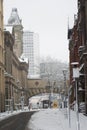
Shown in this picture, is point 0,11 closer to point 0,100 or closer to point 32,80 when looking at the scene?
point 0,100

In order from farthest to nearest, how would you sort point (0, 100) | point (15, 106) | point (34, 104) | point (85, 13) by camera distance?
point (34, 104)
point (15, 106)
point (0, 100)
point (85, 13)

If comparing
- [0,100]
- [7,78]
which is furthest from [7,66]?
[0,100]

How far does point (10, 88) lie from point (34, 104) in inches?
1780

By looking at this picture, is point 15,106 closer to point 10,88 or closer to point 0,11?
point 10,88

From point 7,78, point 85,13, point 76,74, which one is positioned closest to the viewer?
point 76,74

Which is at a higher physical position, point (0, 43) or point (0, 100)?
point (0, 43)

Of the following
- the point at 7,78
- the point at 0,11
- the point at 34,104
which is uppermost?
the point at 0,11

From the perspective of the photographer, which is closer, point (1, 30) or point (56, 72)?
point (1, 30)

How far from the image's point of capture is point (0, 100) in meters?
98.0

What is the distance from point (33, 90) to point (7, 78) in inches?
2913

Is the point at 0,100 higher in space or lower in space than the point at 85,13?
lower

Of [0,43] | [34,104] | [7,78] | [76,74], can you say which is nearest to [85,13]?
[76,74]

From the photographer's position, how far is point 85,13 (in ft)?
181

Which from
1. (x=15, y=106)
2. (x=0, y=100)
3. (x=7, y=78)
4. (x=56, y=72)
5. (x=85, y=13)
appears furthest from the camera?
(x=56, y=72)
